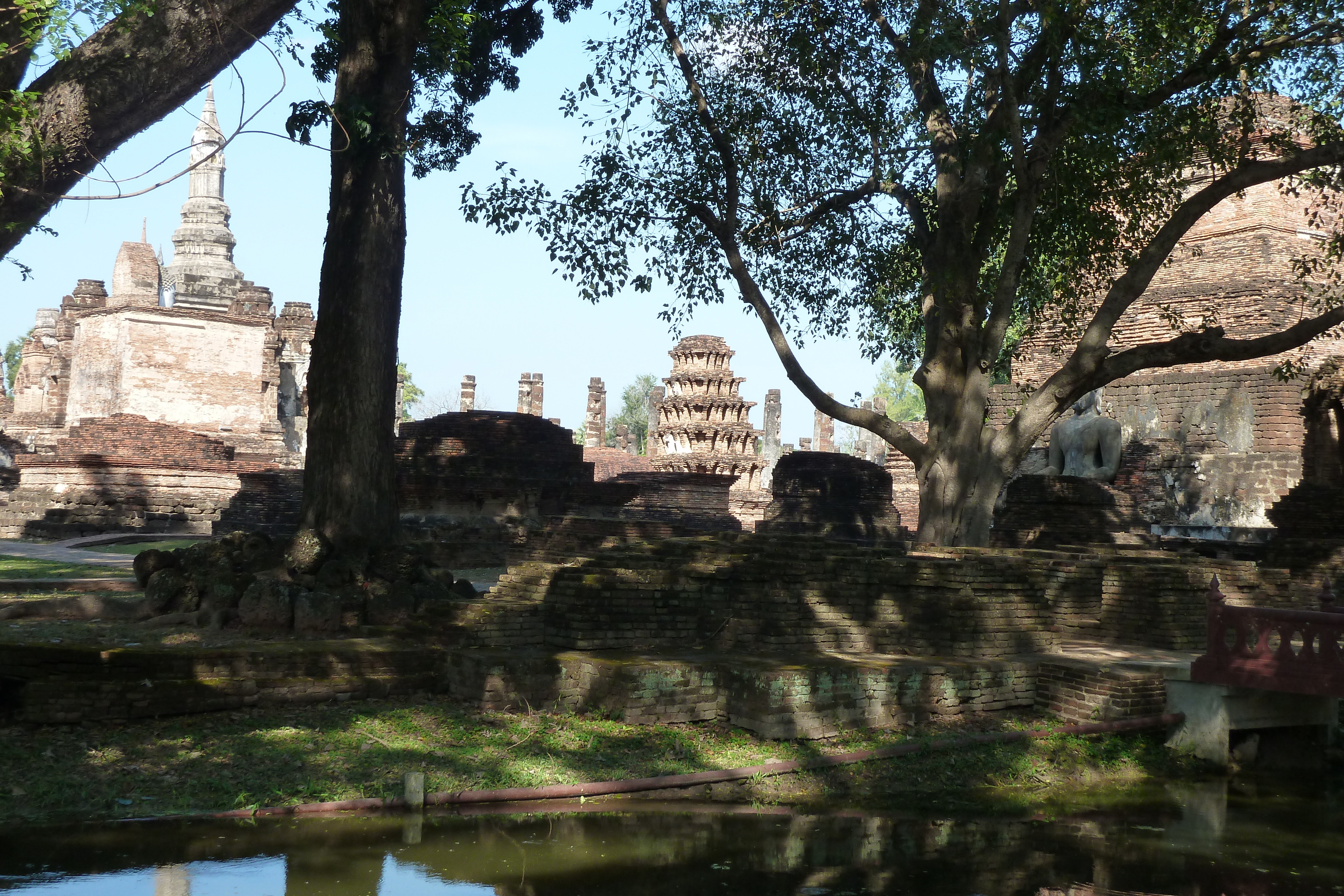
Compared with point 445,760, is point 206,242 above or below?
above

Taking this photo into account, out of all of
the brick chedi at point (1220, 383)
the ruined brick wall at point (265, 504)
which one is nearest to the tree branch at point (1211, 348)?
the brick chedi at point (1220, 383)

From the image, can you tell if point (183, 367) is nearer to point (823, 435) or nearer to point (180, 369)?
point (180, 369)

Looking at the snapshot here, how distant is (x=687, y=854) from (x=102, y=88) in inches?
169

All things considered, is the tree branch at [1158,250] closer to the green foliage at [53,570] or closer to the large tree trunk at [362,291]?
the large tree trunk at [362,291]

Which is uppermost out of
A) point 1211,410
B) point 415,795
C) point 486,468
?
point 1211,410

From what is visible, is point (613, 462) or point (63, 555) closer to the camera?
point (63, 555)

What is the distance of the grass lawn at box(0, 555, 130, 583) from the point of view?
12.2 m

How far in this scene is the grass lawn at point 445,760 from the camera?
6.21 meters

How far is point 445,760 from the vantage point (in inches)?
271

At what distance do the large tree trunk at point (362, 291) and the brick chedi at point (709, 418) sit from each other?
28.3 metres

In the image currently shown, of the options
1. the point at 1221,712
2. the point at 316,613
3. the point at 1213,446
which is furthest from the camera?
the point at 1213,446

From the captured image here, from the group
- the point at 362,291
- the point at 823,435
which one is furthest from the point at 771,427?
the point at 362,291

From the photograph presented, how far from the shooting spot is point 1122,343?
19641 mm

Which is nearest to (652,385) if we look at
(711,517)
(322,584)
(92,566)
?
(711,517)
